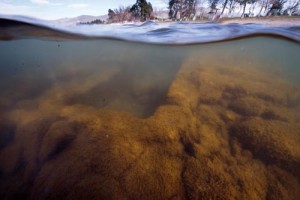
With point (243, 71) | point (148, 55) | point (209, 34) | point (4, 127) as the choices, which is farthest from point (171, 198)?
point (148, 55)

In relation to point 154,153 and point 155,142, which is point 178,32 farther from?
point 154,153

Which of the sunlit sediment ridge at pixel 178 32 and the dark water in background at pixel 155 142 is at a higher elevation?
the sunlit sediment ridge at pixel 178 32

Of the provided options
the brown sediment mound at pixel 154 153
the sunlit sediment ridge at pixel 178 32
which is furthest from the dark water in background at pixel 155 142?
the sunlit sediment ridge at pixel 178 32

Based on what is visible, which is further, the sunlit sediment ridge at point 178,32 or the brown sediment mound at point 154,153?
the sunlit sediment ridge at point 178,32

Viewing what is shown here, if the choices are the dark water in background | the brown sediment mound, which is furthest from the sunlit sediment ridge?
the brown sediment mound

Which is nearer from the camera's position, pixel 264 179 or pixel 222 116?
pixel 264 179

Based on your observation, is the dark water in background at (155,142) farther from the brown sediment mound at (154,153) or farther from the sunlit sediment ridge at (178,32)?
the sunlit sediment ridge at (178,32)

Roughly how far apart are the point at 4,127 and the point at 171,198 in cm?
430

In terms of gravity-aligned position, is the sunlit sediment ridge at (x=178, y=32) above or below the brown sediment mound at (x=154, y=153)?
above

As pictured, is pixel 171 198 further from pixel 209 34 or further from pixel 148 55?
pixel 148 55

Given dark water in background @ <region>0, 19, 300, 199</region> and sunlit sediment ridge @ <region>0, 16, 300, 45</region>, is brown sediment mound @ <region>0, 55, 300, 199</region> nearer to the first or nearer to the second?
dark water in background @ <region>0, 19, 300, 199</region>

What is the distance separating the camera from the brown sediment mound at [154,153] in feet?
8.05

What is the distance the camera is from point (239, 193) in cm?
245

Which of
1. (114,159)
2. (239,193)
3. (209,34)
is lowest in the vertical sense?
(239,193)
